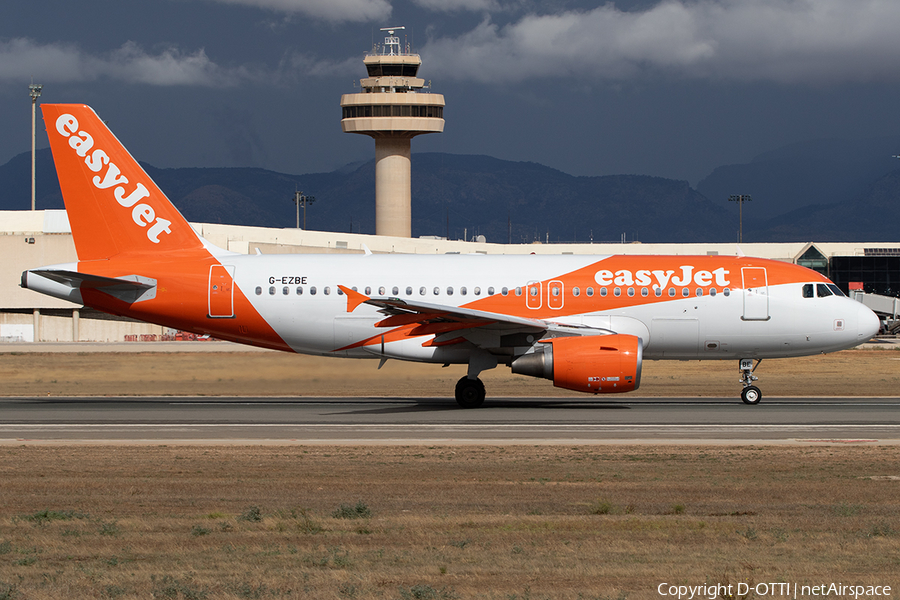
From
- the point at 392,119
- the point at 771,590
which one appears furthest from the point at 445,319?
the point at 392,119

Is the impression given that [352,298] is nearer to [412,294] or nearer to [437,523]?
[412,294]

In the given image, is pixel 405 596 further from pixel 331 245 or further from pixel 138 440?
pixel 331 245

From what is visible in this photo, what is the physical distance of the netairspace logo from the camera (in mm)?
8555

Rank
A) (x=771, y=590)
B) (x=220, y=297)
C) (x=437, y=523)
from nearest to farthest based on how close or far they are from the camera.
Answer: (x=771, y=590) < (x=437, y=523) < (x=220, y=297)

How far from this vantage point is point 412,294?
27.7 metres

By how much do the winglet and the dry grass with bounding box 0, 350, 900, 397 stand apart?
245cm

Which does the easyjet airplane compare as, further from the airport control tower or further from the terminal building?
the airport control tower

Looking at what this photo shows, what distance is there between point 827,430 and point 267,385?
52.6 feet

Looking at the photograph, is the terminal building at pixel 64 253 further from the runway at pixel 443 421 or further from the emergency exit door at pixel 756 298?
the emergency exit door at pixel 756 298

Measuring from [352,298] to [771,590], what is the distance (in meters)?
19.2

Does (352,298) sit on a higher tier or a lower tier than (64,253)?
lower

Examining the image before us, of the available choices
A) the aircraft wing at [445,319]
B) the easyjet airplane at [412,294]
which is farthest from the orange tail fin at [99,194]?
the aircraft wing at [445,319]

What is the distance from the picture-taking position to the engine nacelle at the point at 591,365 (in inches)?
989

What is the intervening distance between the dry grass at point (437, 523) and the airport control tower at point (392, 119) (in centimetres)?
10702
